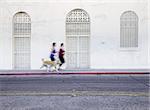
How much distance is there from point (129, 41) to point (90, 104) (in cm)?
1790

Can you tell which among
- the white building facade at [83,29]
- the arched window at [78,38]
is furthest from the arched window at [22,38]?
the arched window at [78,38]

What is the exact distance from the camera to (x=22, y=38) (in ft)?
91.9

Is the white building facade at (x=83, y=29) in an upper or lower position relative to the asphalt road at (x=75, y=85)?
upper

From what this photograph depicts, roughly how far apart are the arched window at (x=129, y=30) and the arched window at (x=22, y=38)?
21.2ft

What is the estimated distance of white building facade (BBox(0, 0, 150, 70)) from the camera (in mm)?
27656

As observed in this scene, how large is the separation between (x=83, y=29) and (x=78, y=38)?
2.38 feet

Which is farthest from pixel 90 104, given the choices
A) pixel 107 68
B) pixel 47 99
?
pixel 107 68

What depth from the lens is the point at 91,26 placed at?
2759cm

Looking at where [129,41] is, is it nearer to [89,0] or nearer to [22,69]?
[89,0]

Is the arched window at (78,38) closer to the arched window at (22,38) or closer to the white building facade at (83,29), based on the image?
the white building facade at (83,29)

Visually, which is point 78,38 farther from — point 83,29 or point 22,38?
point 22,38

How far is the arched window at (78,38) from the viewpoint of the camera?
27797mm

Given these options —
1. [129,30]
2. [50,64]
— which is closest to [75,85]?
[50,64]

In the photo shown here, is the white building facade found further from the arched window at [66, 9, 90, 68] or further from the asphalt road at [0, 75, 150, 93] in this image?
the asphalt road at [0, 75, 150, 93]
